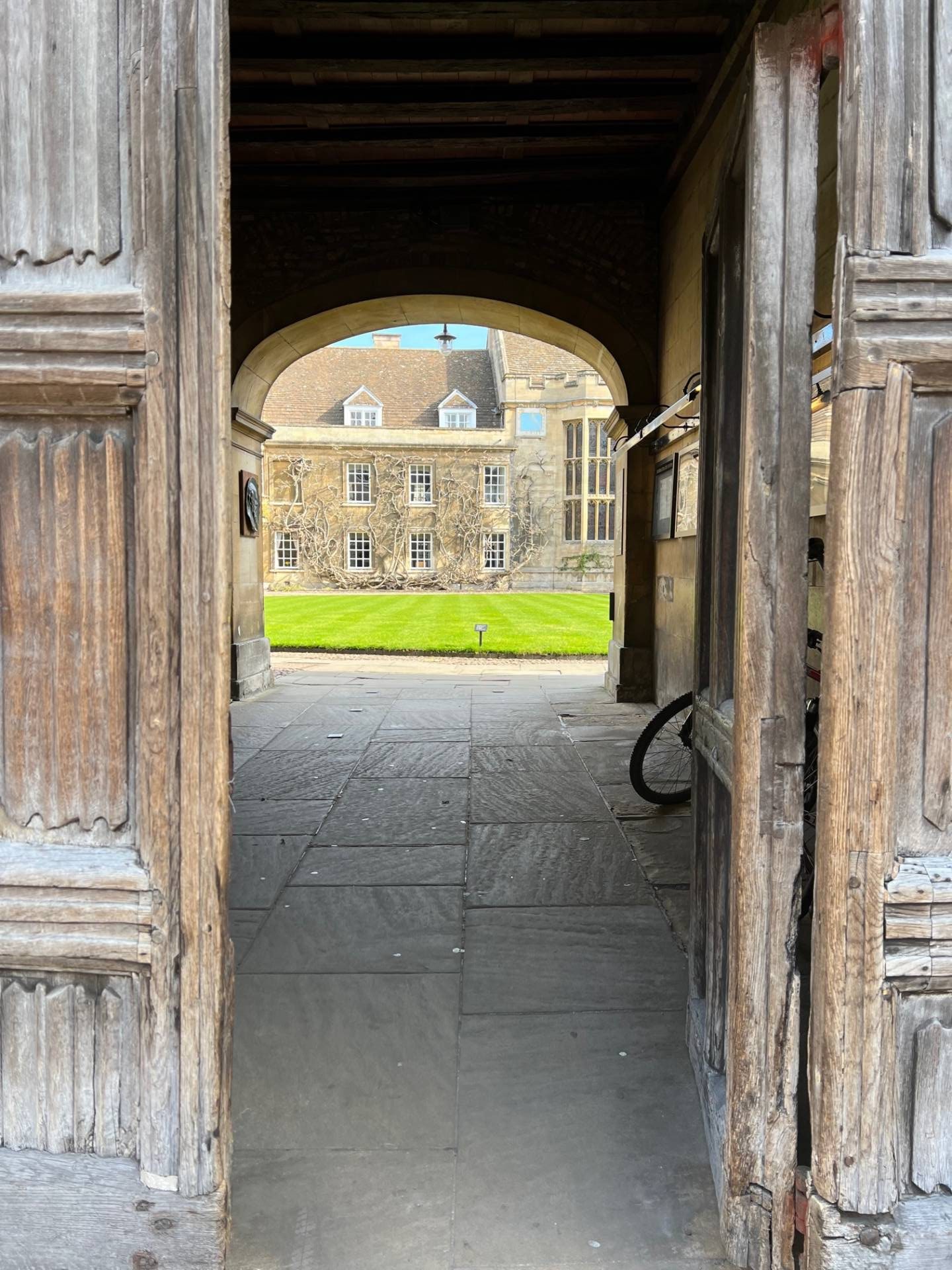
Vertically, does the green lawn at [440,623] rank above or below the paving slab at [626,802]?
above

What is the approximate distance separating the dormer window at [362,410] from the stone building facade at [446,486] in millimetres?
60

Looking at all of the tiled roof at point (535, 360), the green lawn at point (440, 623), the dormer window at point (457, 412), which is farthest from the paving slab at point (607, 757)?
the dormer window at point (457, 412)

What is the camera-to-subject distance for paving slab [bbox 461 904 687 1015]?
104 inches

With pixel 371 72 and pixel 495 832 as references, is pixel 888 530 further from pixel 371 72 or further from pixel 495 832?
pixel 371 72

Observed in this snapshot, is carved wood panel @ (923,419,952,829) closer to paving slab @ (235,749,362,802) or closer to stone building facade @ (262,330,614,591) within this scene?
paving slab @ (235,749,362,802)

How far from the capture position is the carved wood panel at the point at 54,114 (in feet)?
4.98

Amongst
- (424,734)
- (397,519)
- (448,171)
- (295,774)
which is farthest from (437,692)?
(397,519)

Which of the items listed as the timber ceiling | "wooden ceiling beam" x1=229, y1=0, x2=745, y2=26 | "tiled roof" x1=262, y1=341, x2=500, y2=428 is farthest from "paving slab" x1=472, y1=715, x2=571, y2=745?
"tiled roof" x1=262, y1=341, x2=500, y2=428

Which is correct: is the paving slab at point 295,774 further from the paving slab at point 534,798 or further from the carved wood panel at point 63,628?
the carved wood panel at point 63,628

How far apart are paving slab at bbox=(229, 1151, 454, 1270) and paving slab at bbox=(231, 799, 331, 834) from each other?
2.40 meters

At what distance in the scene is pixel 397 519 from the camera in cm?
3472

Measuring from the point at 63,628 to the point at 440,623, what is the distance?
1626 centimetres

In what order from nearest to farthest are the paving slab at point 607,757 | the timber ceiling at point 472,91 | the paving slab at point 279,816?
the paving slab at point 279,816, the timber ceiling at point 472,91, the paving slab at point 607,757

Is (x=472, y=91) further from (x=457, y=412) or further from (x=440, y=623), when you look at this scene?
(x=457, y=412)
